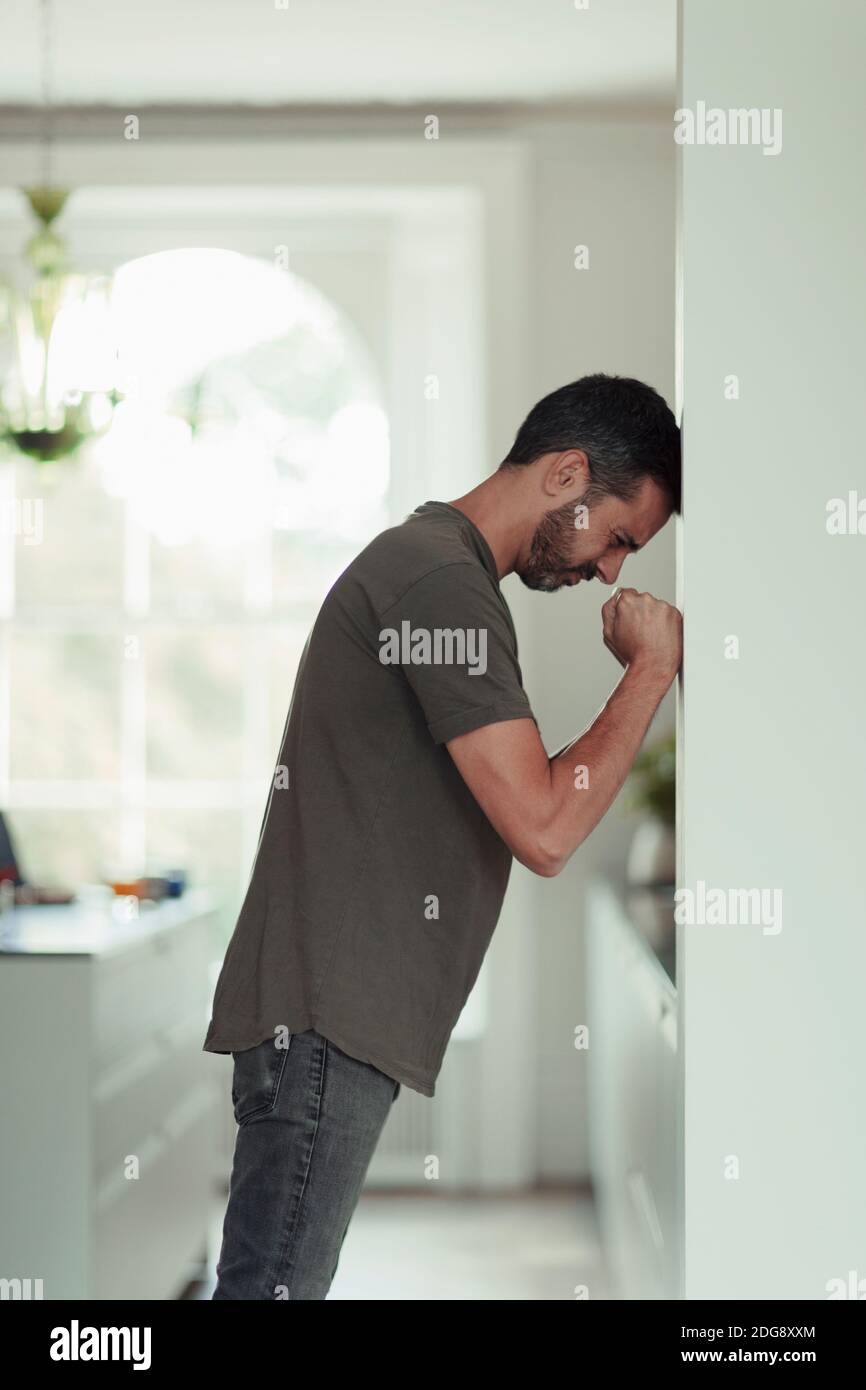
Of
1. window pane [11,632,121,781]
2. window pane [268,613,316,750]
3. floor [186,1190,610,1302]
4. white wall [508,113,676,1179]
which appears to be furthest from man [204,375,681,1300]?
window pane [11,632,121,781]

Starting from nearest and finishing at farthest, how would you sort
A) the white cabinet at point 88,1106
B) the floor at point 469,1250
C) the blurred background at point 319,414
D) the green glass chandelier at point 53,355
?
the white cabinet at point 88,1106
the green glass chandelier at point 53,355
the floor at point 469,1250
the blurred background at point 319,414

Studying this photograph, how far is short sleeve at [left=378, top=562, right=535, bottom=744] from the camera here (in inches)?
52.3

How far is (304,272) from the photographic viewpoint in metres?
4.30

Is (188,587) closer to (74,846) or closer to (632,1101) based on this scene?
(74,846)

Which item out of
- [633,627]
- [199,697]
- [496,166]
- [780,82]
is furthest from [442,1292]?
[496,166]

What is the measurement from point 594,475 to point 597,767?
1.10ft

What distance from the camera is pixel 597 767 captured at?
134 cm

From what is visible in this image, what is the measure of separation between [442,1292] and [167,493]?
2.44 meters

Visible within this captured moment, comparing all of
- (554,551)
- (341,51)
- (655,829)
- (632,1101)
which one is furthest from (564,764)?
(341,51)

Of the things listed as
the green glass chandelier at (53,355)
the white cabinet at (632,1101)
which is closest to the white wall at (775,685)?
the white cabinet at (632,1101)

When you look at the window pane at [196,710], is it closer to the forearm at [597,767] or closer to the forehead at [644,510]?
the forehead at [644,510]

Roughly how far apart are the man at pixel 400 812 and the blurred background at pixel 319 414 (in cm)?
198

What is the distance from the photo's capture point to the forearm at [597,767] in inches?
52.3
